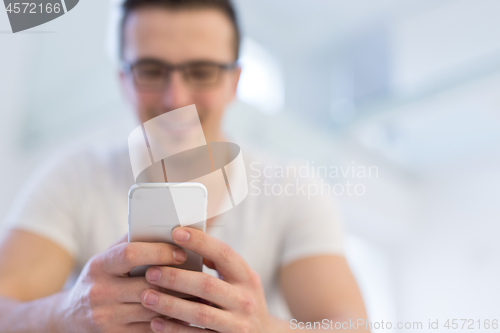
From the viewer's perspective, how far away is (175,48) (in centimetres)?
52

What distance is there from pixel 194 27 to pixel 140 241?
1.10 feet

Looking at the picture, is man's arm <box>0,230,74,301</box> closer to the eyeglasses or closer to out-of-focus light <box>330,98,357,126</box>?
the eyeglasses

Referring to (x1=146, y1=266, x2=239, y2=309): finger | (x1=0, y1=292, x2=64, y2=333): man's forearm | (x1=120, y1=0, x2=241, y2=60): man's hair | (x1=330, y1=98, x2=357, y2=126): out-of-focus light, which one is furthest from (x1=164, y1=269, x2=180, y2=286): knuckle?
(x1=330, y1=98, x2=357, y2=126): out-of-focus light

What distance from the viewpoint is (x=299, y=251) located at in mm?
520

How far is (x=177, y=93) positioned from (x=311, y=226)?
273 mm

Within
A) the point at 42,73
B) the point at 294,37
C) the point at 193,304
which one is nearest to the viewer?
the point at 193,304

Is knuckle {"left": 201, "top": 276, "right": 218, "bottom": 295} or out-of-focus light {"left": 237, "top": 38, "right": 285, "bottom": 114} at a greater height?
out-of-focus light {"left": 237, "top": 38, "right": 285, "bottom": 114}

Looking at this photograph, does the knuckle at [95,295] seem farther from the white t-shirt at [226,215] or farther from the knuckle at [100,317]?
the white t-shirt at [226,215]

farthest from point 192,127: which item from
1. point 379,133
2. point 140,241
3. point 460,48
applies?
point 379,133

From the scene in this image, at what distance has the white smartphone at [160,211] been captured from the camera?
1.07 ft

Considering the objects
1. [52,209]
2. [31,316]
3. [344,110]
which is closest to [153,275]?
[31,316]

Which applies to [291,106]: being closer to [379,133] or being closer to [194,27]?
[379,133]

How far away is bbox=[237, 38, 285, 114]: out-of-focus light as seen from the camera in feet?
2.64

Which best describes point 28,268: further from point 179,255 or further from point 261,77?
point 261,77
